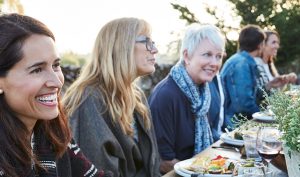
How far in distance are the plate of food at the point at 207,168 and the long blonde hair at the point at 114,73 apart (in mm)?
480

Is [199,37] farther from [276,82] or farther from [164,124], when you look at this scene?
[276,82]

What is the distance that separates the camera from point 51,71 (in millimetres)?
1774

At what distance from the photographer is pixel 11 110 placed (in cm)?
177

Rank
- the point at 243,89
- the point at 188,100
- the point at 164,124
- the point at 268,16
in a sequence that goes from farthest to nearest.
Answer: the point at 268,16 < the point at 243,89 < the point at 188,100 < the point at 164,124

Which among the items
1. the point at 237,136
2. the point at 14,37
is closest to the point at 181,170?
the point at 237,136

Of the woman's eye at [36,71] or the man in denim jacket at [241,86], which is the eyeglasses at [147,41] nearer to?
the woman's eye at [36,71]

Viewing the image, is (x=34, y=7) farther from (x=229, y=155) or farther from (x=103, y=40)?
(x=229, y=155)

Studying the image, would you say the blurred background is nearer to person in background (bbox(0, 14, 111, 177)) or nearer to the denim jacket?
the denim jacket

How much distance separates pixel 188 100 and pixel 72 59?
257 inches

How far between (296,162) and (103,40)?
139cm

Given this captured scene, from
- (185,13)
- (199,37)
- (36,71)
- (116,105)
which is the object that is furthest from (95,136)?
(185,13)

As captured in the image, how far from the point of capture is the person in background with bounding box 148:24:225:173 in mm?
3240

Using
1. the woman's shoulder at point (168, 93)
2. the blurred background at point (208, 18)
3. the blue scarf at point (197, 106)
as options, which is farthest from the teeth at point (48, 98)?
the blurred background at point (208, 18)

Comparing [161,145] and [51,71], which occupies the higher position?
[51,71]
